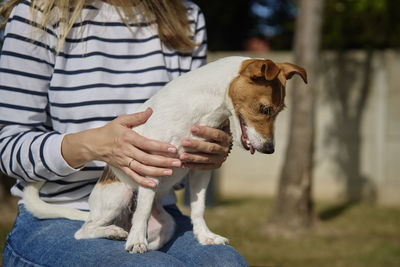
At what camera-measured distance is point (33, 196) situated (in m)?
2.14

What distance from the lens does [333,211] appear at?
7.40 meters

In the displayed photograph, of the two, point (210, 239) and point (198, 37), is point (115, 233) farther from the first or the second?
point (198, 37)

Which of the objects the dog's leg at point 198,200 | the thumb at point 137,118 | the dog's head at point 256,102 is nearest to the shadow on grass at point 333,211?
the dog's leg at point 198,200

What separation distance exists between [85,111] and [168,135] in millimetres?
424

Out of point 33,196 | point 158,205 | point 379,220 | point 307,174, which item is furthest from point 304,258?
point 33,196

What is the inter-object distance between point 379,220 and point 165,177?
18.1ft

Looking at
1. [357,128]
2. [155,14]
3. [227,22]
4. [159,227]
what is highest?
[155,14]

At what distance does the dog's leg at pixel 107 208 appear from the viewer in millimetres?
2025

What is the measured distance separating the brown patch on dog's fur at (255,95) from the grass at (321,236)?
268 centimetres

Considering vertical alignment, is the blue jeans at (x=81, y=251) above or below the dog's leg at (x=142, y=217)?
below

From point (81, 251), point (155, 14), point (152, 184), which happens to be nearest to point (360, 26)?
point (155, 14)

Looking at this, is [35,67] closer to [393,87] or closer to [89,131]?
[89,131]

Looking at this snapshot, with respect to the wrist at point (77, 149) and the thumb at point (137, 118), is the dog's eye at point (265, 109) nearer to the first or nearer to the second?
the thumb at point (137, 118)

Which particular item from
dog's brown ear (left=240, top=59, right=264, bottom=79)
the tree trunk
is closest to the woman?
dog's brown ear (left=240, top=59, right=264, bottom=79)
